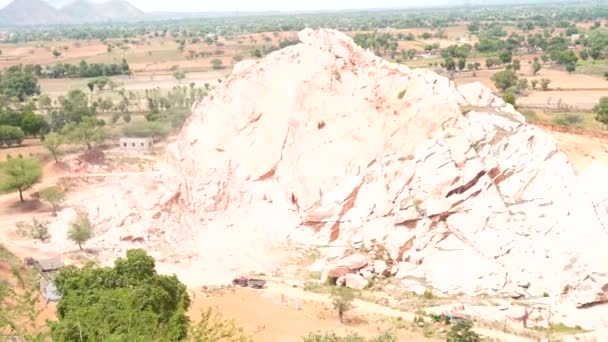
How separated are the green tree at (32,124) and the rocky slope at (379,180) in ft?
85.6

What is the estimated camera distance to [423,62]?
101125mm

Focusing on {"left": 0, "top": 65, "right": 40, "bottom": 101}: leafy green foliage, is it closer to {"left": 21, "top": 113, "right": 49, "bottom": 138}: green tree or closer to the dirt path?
{"left": 21, "top": 113, "right": 49, "bottom": 138}: green tree

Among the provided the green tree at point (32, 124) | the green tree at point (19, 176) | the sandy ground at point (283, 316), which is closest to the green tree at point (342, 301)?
the sandy ground at point (283, 316)

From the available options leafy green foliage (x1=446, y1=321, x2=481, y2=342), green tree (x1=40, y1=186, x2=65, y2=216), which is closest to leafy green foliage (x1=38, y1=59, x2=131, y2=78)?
green tree (x1=40, y1=186, x2=65, y2=216)

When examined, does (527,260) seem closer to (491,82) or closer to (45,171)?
(45,171)

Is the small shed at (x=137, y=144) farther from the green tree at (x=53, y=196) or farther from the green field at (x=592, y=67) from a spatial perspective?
the green field at (x=592, y=67)

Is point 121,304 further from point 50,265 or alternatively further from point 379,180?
point 379,180

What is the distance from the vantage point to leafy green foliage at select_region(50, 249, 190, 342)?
1563cm

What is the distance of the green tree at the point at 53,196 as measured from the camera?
37.2 metres

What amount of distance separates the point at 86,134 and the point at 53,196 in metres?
12.6

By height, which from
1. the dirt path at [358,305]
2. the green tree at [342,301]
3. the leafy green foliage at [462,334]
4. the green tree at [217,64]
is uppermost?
the green tree at [217,64]

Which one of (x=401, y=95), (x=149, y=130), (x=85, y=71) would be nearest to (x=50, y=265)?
(x=401, y=95)

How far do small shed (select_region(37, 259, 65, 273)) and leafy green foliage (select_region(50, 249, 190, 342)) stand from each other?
8051mm

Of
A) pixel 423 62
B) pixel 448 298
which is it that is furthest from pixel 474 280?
pixel 423 62
